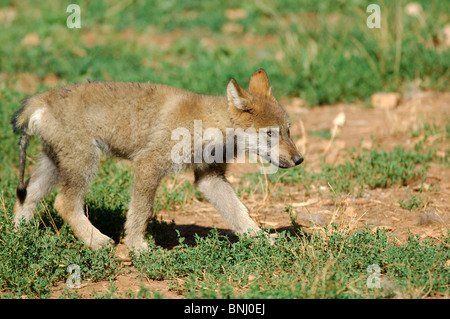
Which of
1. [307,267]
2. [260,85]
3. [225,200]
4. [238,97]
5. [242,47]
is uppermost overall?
[242,47]

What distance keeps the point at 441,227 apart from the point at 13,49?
26.9 ft

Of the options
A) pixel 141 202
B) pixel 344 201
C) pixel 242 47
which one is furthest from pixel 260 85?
pixel 242 47

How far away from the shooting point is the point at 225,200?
20.2 ft

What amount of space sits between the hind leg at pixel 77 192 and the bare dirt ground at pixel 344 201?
0.36m

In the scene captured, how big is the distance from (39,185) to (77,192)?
24.3 inches

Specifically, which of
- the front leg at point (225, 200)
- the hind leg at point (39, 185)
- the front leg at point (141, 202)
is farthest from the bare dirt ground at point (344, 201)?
the hind leg at point (39, 185)

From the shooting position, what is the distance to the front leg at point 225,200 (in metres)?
6.09

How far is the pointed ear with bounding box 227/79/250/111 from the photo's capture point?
5.68 meters

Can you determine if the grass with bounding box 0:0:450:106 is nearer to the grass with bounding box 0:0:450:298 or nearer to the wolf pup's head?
the grass with bounding box 0:0:450:298

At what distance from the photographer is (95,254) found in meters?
5.48

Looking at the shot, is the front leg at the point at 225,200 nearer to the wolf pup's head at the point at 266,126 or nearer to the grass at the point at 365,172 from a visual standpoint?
the wolf pup's head at the point at 266,126

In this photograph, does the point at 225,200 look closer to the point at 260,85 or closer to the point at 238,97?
the point at 238,97
